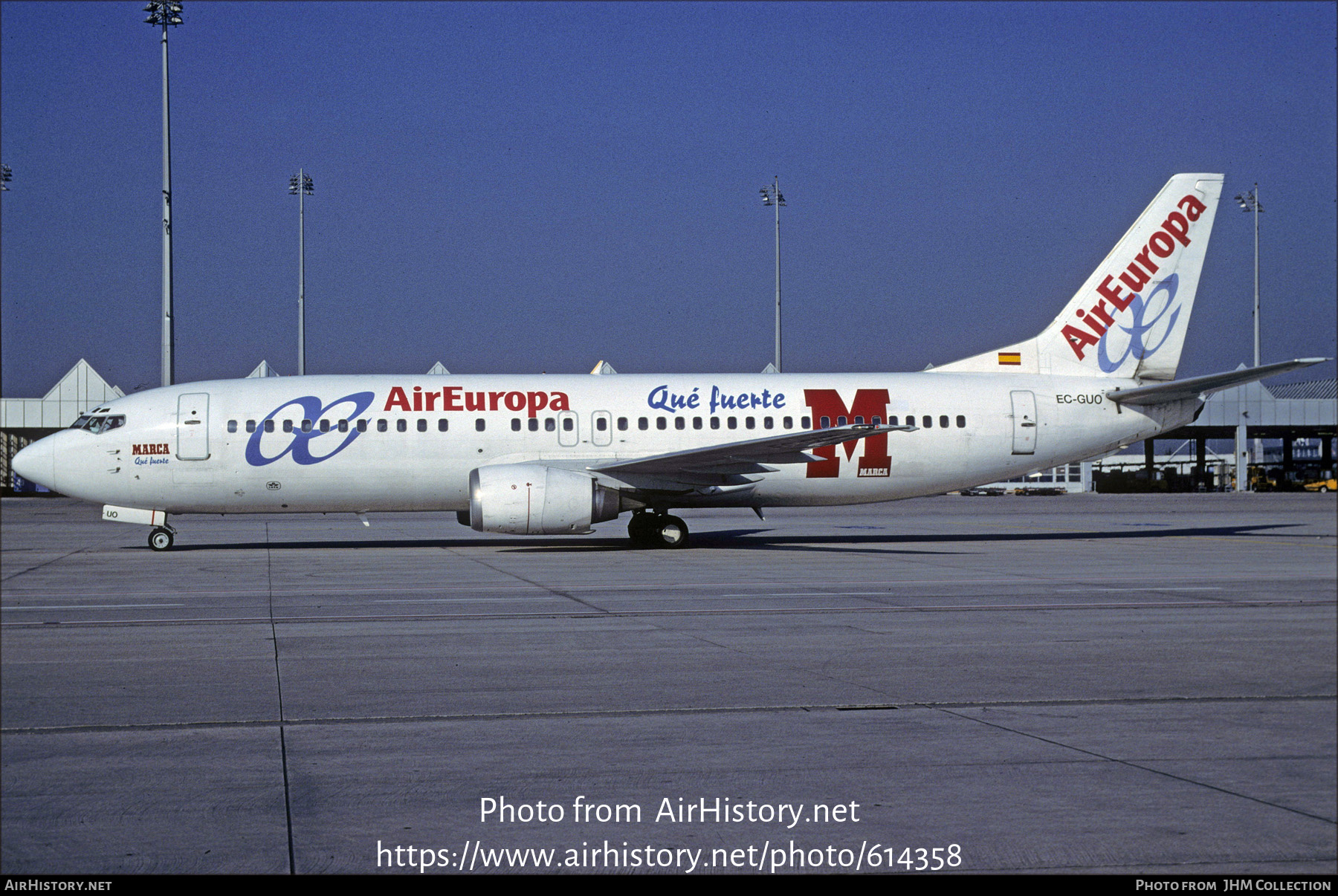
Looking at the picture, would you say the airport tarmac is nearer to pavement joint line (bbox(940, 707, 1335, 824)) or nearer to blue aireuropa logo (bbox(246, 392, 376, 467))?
pavement joint line (bbox(940, 707, 1335, 824))

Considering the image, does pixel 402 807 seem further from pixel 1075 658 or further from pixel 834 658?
pixel 1075 658

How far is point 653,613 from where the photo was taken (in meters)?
13.0

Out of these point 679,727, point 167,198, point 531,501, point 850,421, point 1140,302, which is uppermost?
point 167,198

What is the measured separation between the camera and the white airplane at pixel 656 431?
2341 centimetres

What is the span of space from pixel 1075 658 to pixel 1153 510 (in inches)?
1316

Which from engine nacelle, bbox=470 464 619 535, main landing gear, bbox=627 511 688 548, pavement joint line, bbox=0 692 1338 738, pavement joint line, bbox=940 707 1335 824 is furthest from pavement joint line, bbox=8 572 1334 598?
pavement joint line, bbox=940 707 1335 824

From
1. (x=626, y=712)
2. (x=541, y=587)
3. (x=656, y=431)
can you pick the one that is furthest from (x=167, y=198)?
(x=626, y=712)

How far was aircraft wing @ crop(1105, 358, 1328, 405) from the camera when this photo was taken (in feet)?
76.6

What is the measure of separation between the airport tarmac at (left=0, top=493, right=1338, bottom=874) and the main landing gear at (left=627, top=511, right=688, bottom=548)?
315 inches

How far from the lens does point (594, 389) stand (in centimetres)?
2488

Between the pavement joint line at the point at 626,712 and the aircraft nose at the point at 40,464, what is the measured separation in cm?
1844

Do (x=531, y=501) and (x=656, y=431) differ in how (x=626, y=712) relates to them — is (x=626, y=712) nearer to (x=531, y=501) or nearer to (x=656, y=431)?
(x=531, y=501)

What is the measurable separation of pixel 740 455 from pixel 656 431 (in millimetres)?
2404

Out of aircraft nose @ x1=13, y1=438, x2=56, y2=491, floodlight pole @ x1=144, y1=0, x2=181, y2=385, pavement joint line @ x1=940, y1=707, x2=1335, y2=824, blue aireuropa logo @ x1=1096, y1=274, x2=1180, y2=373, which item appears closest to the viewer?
pavement joint line @ x1=940, y1=707, x2=1335, y2=824
